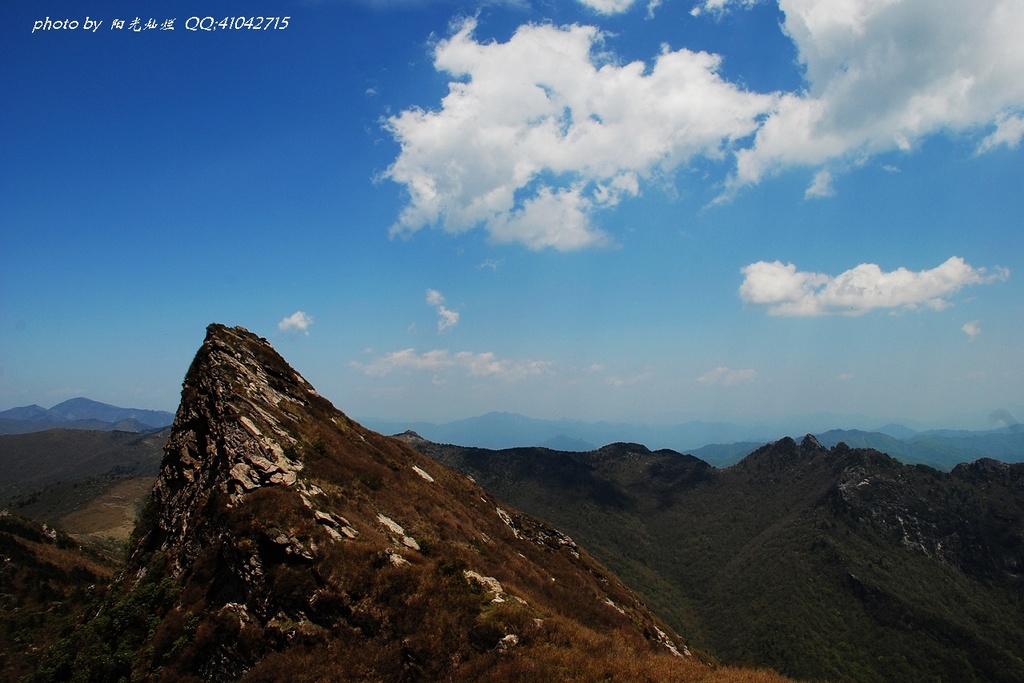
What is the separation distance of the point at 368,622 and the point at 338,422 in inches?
1242

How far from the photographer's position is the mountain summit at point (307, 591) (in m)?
15.7

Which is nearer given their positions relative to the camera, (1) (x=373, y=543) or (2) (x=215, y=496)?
(1) (x=373, y=543)

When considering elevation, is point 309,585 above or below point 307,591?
above

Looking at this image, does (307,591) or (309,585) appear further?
(309,585)

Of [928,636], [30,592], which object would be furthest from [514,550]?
[928,636]

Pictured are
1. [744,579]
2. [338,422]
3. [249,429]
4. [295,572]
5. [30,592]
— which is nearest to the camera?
[295,572]

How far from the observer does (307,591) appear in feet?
57.7

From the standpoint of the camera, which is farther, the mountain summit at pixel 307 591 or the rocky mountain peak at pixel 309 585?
the rocky mountain peak at pixel 309 585

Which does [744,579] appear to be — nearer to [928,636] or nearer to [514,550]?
[928,636]

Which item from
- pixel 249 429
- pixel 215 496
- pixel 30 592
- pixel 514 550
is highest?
pixel 249 429

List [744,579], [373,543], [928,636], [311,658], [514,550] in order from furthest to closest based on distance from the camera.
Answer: [744,579]
[928,636]
[514,550]
[373,543]
[311,658]

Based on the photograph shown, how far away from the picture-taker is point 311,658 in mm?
15812

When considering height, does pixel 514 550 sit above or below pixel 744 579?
above

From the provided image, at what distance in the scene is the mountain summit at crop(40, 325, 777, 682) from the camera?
15.7m
